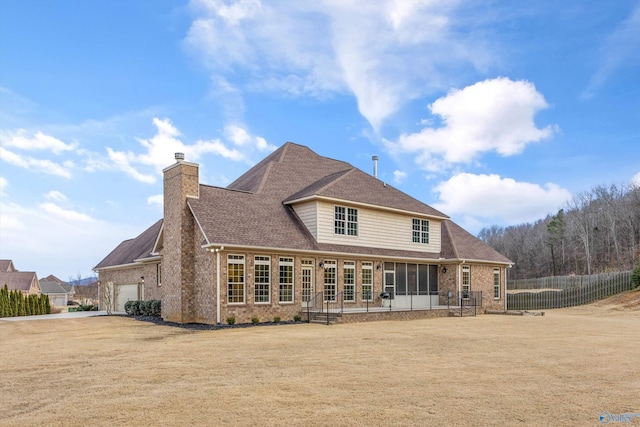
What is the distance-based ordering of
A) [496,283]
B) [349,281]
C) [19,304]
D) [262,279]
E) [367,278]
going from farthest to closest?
1. [496,283]
2. [19,304]
3. [367,278]
4. [349,281]
5. [262,279]

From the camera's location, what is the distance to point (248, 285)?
18.8m

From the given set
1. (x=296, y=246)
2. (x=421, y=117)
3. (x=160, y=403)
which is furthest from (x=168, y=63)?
(x=160, y=403)

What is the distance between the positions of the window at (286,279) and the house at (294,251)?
4 centimetres

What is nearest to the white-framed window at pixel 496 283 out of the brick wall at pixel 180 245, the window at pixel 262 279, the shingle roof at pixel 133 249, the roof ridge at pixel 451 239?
the roof ridge at pixel 451 239

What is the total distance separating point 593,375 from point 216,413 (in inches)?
262

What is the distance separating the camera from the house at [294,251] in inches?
744

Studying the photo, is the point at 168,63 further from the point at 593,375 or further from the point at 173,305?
the point at 593,375

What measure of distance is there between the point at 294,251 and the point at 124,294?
13.1 metres

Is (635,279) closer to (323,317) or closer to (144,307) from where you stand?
(323,317)

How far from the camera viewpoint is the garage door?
1062 inches

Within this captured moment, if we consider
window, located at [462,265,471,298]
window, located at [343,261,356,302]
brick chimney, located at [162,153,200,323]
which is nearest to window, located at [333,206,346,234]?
window, located at [343,261,356,302]

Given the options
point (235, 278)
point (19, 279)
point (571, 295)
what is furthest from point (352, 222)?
point (19, 279)

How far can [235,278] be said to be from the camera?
18.6 m

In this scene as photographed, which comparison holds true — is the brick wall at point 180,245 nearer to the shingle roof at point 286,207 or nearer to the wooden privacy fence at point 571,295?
the shingle roof at point 286,207
